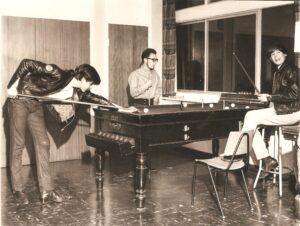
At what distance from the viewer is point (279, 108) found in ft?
15.8

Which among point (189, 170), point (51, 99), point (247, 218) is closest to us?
point (247, 218)

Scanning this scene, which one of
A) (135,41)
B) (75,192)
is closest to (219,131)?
(75,192)

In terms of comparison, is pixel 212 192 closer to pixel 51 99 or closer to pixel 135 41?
pixel 51 99

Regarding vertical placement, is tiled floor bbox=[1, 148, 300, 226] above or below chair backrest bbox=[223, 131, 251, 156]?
below

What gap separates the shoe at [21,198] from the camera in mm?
4193

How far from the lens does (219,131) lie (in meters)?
4.54

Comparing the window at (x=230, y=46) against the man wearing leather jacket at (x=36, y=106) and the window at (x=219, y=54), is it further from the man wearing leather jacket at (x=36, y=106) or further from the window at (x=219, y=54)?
the man wearing leather jacket at (x=36, y=106)

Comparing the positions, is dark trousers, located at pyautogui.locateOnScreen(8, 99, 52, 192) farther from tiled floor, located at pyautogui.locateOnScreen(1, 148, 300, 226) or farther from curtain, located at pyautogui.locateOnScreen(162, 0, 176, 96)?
curtain, located at pyautogui.locateOnScreen(162, 0, 176, 96)

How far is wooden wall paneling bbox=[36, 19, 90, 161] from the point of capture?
601 cm

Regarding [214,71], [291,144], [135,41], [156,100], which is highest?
Answer: [135,41]

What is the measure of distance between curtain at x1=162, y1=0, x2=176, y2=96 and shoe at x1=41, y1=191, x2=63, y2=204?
3.27m

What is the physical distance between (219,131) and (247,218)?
1.08m

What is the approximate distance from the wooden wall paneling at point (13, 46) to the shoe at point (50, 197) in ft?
6.16

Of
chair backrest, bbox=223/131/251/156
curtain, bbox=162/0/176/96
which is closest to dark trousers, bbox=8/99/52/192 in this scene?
chair backrest, bbox=223/131/251/156
